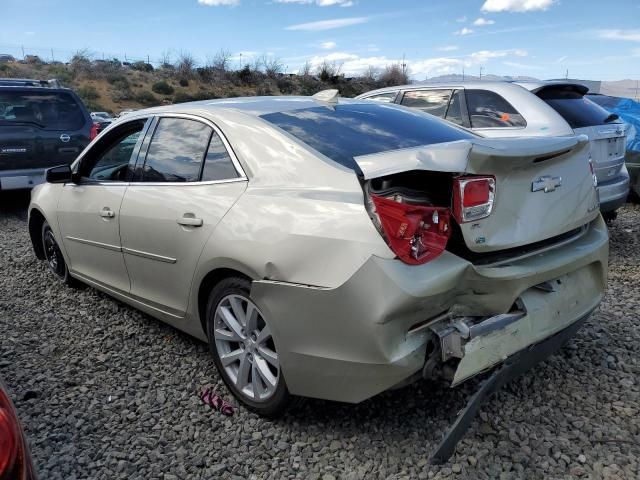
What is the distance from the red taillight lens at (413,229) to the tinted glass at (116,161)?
224cm

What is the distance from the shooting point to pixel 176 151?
3.40 metres

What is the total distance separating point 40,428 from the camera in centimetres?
288

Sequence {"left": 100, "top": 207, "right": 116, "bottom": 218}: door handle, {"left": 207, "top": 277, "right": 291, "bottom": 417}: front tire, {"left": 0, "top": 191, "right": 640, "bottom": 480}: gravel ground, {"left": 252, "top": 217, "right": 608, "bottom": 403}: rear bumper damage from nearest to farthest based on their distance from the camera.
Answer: {"left": 252, "top": 217, "right": 608, "bottom": 403}: rear bumper damage
{"left": 0, "top": 191, "right": 640, "bottom": 480}: gravel ground
{"left": 207, "top": 277, "right": 291, "bottom": 417}: front tire
{"left": 100, "top": 207, "right": 116, "bottom": 218}: door handle

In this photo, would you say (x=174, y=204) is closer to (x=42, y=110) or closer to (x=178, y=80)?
(x=42, y=110)

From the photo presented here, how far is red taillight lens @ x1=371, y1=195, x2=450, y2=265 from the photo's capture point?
87.8 inches

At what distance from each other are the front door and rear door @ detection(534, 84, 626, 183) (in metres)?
4.03

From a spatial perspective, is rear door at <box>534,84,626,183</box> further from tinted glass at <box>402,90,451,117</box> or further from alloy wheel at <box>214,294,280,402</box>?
alloy wheel at <box>214,294,280,402</box>

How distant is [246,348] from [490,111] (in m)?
4.06

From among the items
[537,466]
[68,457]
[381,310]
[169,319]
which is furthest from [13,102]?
[537,466]

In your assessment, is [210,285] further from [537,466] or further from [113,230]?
[537,466]

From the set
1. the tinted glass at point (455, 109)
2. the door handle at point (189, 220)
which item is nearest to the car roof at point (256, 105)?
the door handle at point (189, 220)

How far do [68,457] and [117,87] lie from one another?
131ft

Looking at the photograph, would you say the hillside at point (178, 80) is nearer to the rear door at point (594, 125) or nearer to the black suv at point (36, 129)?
the black suv at point (36, 129)

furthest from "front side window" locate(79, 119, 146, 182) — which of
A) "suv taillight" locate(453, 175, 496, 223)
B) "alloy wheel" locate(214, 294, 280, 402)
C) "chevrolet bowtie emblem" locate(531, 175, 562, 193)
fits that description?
"chevrolet bowtie emblem" locate(531, 175, 562, 193)
